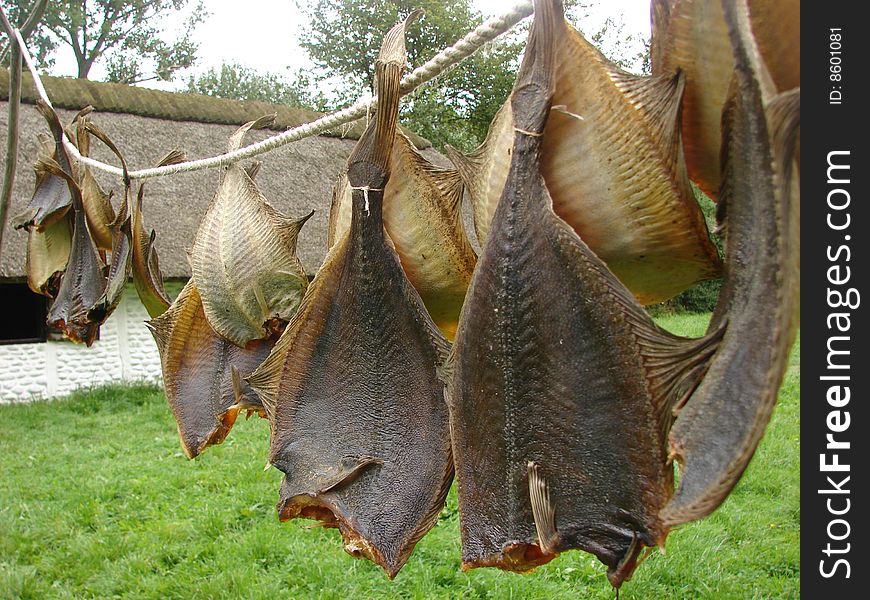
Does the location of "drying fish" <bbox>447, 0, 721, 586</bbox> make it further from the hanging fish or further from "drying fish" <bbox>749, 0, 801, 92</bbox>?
the hanging fish

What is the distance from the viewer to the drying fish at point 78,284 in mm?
1587

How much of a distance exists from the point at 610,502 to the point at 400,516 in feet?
0.84

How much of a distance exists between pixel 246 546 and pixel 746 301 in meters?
3.68

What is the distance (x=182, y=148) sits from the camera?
8070mm

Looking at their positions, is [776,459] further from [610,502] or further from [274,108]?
[274,108]

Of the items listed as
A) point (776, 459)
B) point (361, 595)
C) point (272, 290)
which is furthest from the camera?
point (776, 459)

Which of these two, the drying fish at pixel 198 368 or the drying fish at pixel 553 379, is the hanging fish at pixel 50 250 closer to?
the drying fish at pixel 198 368

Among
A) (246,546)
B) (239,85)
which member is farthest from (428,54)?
(239,85)

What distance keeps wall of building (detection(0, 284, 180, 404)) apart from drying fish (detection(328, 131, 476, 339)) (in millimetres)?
6969

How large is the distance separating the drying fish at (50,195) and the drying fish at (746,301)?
1.56 metres

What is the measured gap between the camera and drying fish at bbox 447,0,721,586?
54 centimetres

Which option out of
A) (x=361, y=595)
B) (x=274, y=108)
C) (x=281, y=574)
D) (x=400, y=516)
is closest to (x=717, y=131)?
(x=400, y=516)

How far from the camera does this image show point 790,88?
1.62ft
